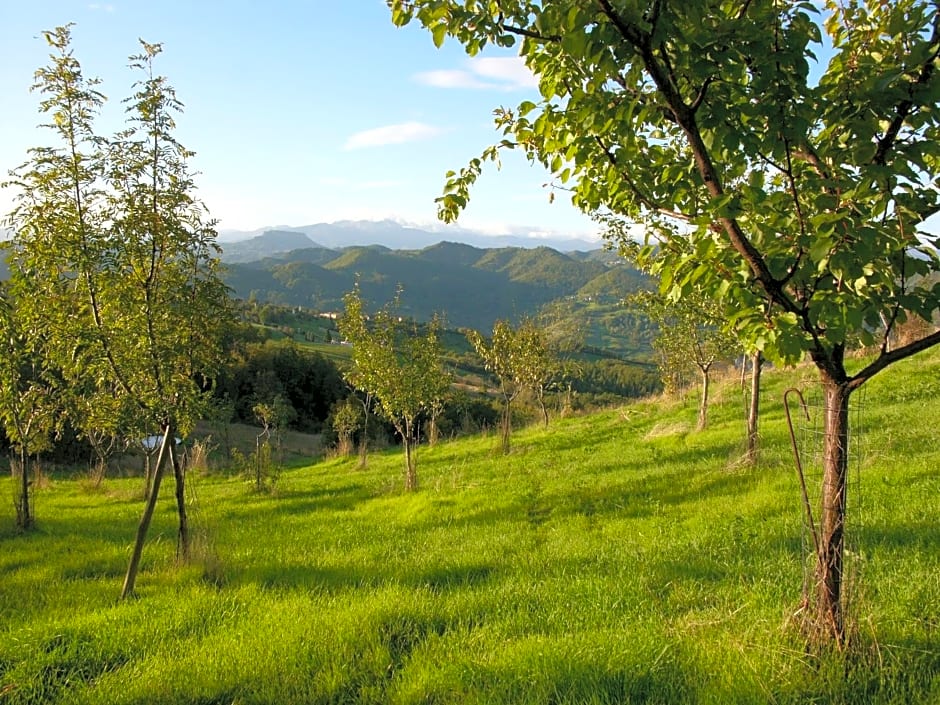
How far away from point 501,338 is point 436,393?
20.9ft

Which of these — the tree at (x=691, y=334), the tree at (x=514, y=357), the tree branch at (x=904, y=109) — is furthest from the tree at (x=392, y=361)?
the tree branch at (x=904, y=109)

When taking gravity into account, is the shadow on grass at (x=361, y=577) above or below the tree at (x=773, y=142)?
below

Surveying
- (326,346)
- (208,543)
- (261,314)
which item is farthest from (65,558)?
(261,314)

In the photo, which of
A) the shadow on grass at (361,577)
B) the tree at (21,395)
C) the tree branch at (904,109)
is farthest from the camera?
the tree at (21,395)

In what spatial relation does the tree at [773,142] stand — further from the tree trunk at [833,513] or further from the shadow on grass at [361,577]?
the shadow on grass at [361,577]

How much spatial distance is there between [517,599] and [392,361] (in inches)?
489

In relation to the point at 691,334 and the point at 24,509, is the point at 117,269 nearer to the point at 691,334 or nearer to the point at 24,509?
the point at 24,509

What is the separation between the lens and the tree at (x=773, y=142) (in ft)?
9.34

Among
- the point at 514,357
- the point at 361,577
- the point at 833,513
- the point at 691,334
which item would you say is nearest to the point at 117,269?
the point at 361,577

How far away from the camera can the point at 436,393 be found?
19656mm

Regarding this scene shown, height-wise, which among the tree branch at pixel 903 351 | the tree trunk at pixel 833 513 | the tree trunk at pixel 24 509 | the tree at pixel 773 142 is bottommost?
the tree trunk at pixel 24 509

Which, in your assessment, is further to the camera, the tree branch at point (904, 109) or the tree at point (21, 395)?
the tree at point (21, 395)

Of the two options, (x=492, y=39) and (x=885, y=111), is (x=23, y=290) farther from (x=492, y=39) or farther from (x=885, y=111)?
(x=885, y=111)

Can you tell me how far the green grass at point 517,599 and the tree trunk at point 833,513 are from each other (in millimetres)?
218
